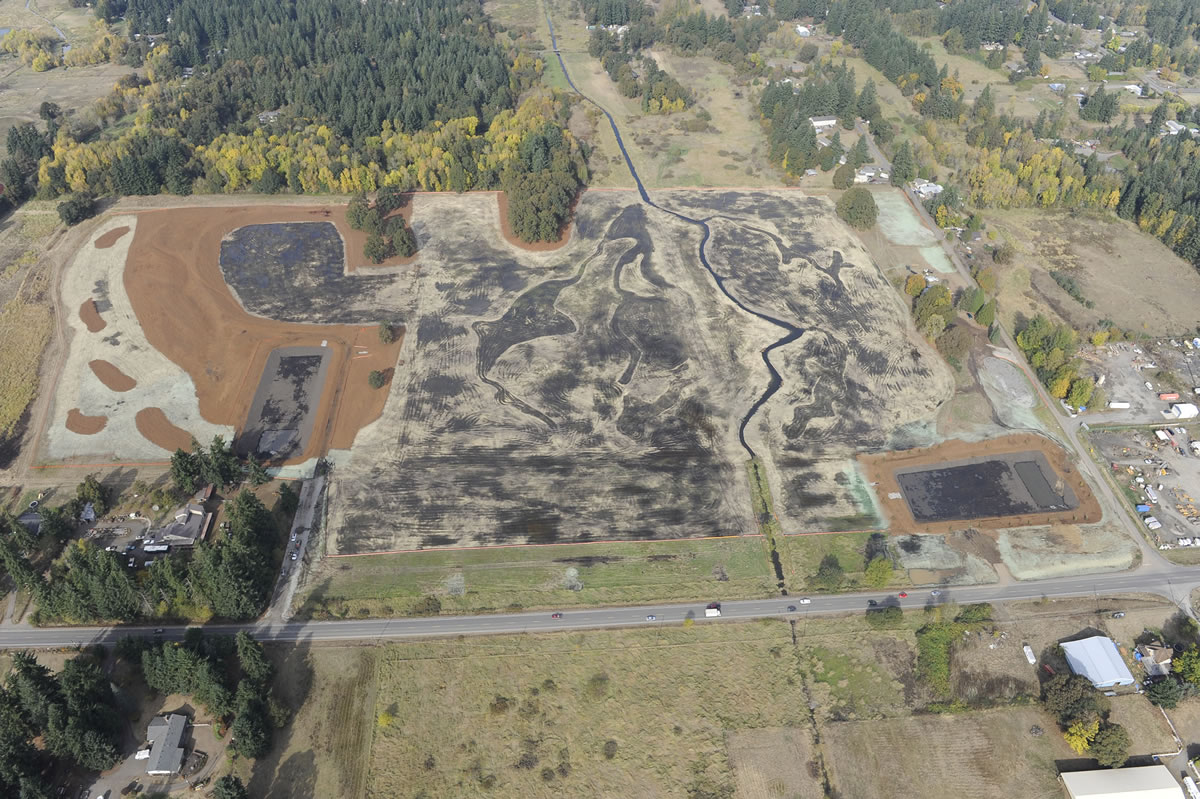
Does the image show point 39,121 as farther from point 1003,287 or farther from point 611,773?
point 1003,287

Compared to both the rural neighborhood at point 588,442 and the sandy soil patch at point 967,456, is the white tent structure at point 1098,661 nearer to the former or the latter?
the rural neighborhood at point 588,442

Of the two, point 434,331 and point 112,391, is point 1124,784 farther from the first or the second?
point 112,391

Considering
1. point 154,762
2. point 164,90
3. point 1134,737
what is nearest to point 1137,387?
point 1134,737

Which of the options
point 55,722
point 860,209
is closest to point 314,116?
point 860,209

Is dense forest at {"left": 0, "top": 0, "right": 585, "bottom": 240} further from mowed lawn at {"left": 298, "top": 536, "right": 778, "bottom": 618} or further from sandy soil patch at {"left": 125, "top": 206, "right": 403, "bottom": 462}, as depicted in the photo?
mowed lawn at {"left": 298, "top": 536, "right": 778, "bottom": 618}

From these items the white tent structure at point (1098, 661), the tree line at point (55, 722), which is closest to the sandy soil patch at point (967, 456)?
the white tent structure at point (1098, 661)
